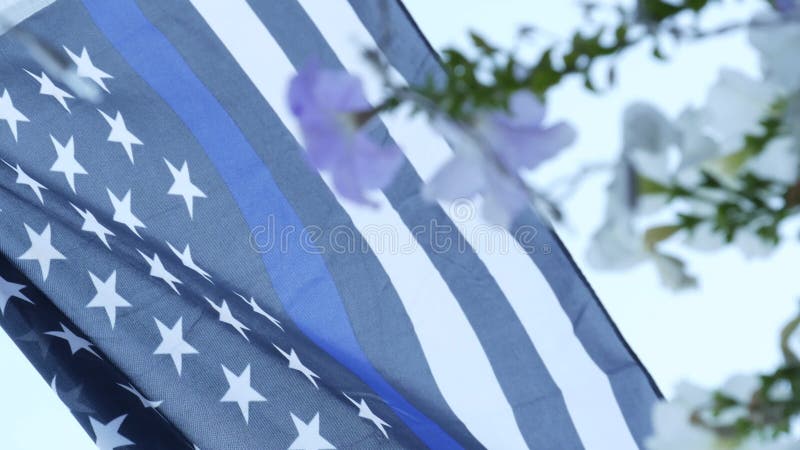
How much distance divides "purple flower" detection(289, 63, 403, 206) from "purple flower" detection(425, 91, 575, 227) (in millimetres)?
28

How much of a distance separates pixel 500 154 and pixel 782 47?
0.12 metres

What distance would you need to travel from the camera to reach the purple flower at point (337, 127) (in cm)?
38

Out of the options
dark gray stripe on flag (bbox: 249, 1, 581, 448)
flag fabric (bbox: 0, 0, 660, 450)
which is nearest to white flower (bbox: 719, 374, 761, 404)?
flag fabric (bbox: 0, 0, 660, 450)

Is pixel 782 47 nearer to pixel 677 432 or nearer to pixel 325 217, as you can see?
pixel 677 432

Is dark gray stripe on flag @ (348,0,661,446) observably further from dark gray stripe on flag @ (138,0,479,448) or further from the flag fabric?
dark gray stripe on flag @ (138,0,479,448)

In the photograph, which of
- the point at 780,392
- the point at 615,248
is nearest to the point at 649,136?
the point at 615,248

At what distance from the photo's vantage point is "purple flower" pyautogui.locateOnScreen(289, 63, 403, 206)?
0.38 meters

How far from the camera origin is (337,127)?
0.39 meters

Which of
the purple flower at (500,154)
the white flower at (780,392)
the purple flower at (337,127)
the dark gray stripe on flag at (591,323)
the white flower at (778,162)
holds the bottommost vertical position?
the dark gray stripe on flag at (591,323)

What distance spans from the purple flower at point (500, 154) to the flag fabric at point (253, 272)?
50.6 inches

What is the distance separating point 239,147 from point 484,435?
0.82 m

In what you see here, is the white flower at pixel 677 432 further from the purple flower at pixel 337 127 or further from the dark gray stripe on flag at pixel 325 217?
the dark gray stripe on flag at pixel 325 217

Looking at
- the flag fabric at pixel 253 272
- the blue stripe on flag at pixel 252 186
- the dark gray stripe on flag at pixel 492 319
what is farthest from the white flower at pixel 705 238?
the dark gray stripe on flag at pixel 492 319

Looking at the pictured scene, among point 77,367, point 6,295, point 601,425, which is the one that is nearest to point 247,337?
point 77,367
